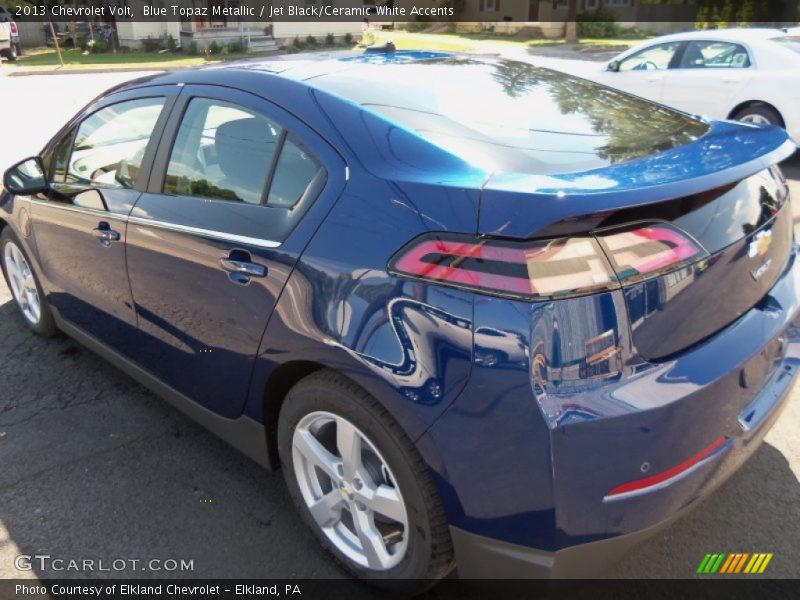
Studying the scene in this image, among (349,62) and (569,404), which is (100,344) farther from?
(569,404)

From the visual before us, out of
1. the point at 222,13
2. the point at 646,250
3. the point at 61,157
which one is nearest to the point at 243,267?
the point at 646,250

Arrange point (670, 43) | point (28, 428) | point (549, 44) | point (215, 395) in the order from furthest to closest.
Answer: point (549, 44) → point (670, 43) → point (28, 428) → point (215, 395)

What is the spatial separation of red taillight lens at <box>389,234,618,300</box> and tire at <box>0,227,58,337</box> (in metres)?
3.23

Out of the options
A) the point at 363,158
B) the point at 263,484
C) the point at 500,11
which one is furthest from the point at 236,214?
the point at 500,11

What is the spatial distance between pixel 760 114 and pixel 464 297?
7953 millimetres

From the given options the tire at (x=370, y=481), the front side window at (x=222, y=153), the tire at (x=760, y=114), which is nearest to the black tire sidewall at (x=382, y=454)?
the tire at (x=370, y=481)

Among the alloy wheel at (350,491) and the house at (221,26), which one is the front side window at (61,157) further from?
the house at (221,26)

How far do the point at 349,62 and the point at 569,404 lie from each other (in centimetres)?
188

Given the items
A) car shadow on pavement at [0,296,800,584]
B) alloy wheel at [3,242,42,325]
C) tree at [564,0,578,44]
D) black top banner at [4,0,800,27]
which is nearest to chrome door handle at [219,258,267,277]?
car shadow on pavement at [0,296,800,584]

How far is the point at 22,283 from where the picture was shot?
178 inches

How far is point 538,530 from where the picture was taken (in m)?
1.89

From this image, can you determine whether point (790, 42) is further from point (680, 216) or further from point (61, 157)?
point (61, 157)

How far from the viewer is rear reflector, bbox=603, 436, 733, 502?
1862 mm

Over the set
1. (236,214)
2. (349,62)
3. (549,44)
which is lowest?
(549,44)
